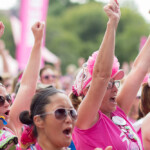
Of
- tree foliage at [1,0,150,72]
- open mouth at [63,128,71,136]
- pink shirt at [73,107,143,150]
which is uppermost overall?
open mouth at [63,128,71,136]

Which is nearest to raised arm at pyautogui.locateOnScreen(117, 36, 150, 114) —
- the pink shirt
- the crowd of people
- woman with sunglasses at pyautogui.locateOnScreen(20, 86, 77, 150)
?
the crowd of people

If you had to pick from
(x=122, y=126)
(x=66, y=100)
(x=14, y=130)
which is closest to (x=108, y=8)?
(x=66, y=100)

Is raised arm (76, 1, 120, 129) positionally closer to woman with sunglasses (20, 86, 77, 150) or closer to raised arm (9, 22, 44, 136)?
woman with sunglasses (20, 86, 77, 150)

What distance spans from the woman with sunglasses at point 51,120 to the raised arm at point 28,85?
48 cm

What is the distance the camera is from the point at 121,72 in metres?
3.59

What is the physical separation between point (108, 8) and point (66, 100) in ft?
2.41

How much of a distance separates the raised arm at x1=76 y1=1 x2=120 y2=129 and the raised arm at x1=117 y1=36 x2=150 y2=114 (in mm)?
791

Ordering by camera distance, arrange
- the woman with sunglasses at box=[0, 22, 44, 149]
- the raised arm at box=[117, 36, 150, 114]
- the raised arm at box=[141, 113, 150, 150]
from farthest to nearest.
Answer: the raised arm at box=[117, 36, 150, 114] < the raised arm at box=[141, 113, 150, 150] < the woman with sunglasses at box=[0, 22, 44, 149]

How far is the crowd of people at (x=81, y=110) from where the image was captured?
284 cm

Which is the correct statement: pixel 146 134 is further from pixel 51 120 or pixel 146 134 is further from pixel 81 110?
pixel 51 120

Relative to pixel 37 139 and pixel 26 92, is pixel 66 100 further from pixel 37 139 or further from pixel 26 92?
pixel 26 92

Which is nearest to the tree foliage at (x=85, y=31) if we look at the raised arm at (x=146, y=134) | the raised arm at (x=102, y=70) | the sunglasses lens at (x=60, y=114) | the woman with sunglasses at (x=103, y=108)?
the raised arm at (x=146, y=134)

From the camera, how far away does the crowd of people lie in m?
2.84

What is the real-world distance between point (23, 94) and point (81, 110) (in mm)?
627
